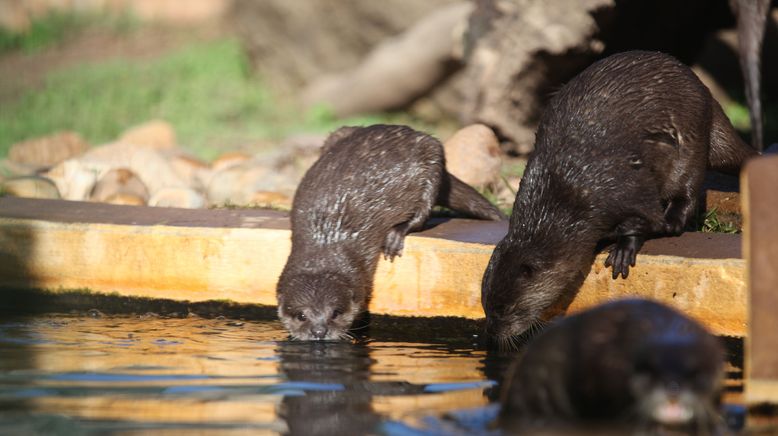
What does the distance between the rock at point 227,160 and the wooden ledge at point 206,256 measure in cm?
181

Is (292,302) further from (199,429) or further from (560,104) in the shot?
(199,429)

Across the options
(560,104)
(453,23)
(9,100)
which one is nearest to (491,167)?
(560,104)

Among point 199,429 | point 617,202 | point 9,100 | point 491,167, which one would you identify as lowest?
point 199,429

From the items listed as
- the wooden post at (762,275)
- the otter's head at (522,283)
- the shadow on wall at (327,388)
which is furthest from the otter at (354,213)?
the wooden post at (762,275)

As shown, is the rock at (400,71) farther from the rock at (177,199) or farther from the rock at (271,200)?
the rock at (177,199)

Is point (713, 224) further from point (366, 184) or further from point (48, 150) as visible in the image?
point (48, 150)

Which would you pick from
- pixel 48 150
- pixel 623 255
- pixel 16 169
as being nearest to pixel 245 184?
pixel 16 169

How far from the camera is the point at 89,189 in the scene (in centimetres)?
624

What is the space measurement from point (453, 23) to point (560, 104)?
455 cm

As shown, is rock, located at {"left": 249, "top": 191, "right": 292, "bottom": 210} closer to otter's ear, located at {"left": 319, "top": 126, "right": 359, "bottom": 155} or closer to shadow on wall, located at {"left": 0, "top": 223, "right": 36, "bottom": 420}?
otter's ear, located at {"left": 319, "top": 126, "right": 359, "bottom": 155}

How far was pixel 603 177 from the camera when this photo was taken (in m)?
4.16

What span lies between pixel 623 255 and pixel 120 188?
10.3ft

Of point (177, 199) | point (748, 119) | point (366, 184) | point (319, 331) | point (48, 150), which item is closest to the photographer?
point (319, 331)

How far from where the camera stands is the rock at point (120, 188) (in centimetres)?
601
